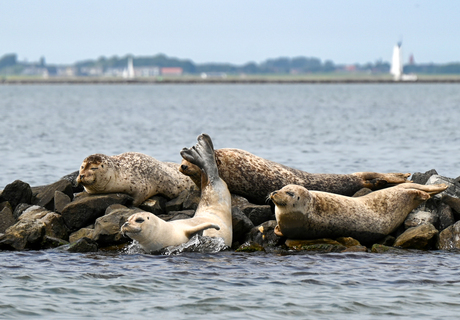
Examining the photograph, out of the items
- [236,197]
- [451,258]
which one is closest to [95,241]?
[236,197]

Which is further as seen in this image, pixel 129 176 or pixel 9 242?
pixel 129 176

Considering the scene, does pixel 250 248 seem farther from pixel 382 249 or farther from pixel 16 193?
pixel 16 193

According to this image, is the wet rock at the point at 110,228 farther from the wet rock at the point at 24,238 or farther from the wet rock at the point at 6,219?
the wet rock at the point at 6,219

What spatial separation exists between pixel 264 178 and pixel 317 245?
202 cm

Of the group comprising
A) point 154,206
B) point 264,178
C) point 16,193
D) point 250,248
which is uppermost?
point 264,178

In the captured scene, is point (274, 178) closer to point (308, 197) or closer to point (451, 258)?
point (308, 197)

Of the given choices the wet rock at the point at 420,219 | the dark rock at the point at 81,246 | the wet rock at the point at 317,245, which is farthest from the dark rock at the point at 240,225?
the wet rock at the point at 420,219

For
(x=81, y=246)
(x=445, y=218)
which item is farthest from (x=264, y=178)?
(x=81, y=246)

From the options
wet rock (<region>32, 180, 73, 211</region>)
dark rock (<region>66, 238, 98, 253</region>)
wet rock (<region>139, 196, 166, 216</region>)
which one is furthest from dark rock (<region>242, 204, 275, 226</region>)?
wet rock (<region>32, 180, 73, 211</region>)

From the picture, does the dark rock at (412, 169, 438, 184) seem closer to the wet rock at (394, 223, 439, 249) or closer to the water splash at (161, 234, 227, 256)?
the wet rock at (394, 223, 439, 249)

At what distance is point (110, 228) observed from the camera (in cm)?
1061

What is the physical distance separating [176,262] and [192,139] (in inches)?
919

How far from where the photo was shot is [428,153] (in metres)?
24.7

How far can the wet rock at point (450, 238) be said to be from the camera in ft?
34.6
